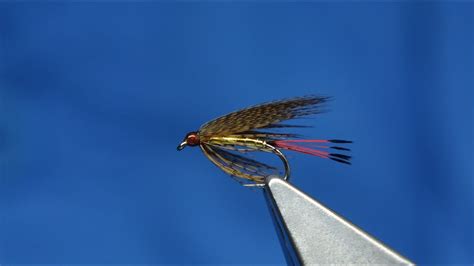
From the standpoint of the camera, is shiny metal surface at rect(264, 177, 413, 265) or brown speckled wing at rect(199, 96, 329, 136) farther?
brown speckled wing at rect(199, 96, 329, 136)

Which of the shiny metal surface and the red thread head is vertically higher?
the red thread head

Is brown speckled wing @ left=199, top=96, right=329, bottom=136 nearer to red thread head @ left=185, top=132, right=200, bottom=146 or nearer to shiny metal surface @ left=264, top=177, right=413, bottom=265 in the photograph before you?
red thread head @ left=185, top=132, right=200, bottom=146

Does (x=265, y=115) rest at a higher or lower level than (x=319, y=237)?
higher

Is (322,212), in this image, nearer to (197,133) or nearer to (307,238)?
(307,238)

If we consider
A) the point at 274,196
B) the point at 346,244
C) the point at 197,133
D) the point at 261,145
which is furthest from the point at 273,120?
the point at 346,244

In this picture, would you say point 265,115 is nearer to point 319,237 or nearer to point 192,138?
point 192,138
